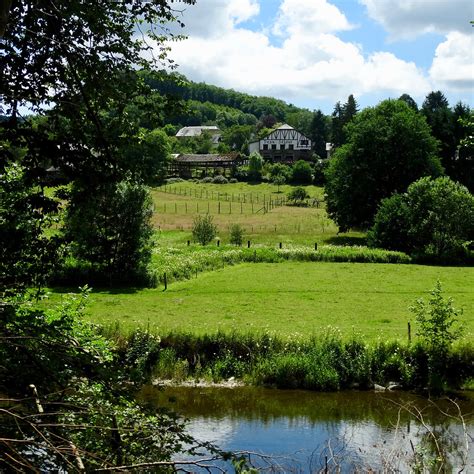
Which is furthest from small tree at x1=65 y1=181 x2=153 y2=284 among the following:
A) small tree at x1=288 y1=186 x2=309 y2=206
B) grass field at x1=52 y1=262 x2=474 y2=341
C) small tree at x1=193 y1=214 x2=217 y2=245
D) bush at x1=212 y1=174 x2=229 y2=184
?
bush at x1=212 y1=174 x2=229 y2=184

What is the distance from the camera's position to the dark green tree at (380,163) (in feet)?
205

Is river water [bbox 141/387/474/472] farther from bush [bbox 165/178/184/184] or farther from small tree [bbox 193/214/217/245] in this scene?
bush [bbox 165/178/184/184]

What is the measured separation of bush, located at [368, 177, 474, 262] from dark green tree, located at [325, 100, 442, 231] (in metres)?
9.00

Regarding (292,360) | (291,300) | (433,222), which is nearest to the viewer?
(292,360)

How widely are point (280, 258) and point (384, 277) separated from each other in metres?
9.59

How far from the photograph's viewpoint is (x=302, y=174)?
113 m

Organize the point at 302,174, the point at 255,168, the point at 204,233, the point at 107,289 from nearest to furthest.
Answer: the point at 107,289
the point at 204,233
the point at 302,174
the point at 255,168

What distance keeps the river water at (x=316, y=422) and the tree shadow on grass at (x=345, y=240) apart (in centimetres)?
3574

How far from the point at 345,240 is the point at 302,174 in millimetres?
53543

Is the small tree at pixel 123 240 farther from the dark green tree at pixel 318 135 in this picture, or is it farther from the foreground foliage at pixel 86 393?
the dark green tree at pixel 318 135

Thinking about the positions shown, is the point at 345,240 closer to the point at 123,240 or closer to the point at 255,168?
the point at 123,240

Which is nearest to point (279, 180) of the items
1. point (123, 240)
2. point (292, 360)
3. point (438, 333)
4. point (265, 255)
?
point (265, 255)

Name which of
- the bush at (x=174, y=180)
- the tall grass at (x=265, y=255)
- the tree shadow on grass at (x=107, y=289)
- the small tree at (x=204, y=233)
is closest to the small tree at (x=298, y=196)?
the bush at (x=174, y=180)

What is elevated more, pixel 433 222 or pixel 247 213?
pixel 247 213
